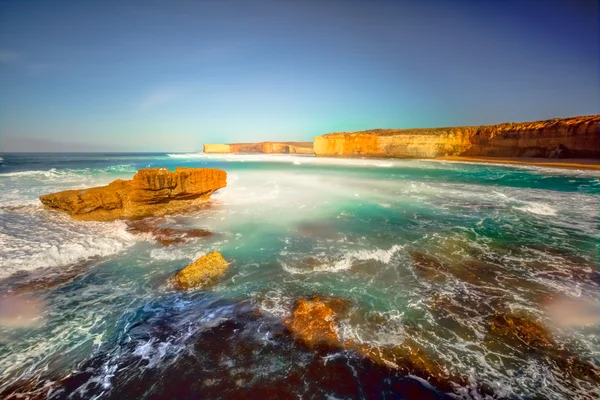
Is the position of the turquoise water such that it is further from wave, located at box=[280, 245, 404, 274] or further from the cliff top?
the cliff top

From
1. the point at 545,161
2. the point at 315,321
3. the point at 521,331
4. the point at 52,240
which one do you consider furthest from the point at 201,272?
the point at 545,161

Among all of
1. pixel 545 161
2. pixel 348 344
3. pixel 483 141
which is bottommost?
pixel 348 344

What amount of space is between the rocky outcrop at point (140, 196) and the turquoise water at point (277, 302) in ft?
2.46

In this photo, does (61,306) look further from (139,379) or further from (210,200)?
(210,200)

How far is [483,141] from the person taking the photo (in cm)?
4978

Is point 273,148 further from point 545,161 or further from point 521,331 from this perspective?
point 521,331

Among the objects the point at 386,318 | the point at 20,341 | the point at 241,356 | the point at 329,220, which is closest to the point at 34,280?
the point at 20,341

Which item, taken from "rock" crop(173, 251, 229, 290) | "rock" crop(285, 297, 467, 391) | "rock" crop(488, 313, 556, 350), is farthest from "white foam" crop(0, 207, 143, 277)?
"rock" crop(488, 313, 556, 350)

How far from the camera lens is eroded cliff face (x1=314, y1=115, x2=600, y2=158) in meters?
36.2

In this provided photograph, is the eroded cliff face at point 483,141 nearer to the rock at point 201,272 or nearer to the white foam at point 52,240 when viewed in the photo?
the rock at point 201,272

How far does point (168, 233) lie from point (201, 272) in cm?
400

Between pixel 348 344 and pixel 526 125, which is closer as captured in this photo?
pixel 348 344

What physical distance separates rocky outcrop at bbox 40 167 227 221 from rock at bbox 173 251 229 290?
7088mm

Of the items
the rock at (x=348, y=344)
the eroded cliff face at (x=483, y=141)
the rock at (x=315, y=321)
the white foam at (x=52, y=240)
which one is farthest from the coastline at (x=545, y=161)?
the white foam at (x=52, y=240)
